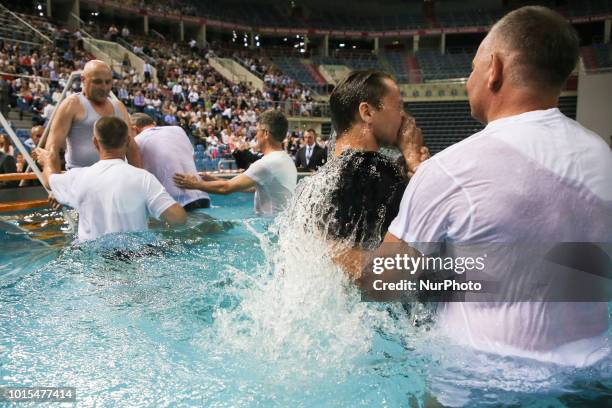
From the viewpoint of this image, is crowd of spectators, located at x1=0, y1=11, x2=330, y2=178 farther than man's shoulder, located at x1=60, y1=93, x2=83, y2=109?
Yes

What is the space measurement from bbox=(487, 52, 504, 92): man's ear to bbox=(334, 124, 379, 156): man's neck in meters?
0.69

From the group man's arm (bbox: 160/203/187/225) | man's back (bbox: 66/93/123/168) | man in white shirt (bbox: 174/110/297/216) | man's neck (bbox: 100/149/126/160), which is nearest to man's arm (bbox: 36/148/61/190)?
man's back (bbox: 66/93/123/168)

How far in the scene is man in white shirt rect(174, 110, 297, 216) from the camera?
396 cm

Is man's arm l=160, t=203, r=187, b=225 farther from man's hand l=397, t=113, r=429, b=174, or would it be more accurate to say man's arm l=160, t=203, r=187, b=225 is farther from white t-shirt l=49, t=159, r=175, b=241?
man's hand l=397, t=113, r=429, b=174

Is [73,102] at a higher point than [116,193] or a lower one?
higher

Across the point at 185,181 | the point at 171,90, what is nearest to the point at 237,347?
the point at 185,181

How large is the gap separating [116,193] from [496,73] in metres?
2.54

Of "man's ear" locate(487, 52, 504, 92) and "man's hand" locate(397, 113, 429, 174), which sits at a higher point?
"man's ear" locate(487, 52, 504, 92)

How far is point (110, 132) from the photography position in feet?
10.3

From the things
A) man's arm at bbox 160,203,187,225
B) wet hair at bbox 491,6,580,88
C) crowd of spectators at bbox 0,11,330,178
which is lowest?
man's arm at bbox 160,203,187,225

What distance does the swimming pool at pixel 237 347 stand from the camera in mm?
1257

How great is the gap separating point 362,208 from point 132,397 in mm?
991

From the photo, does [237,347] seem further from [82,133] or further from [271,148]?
[82,133]

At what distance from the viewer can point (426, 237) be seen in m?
1.18
